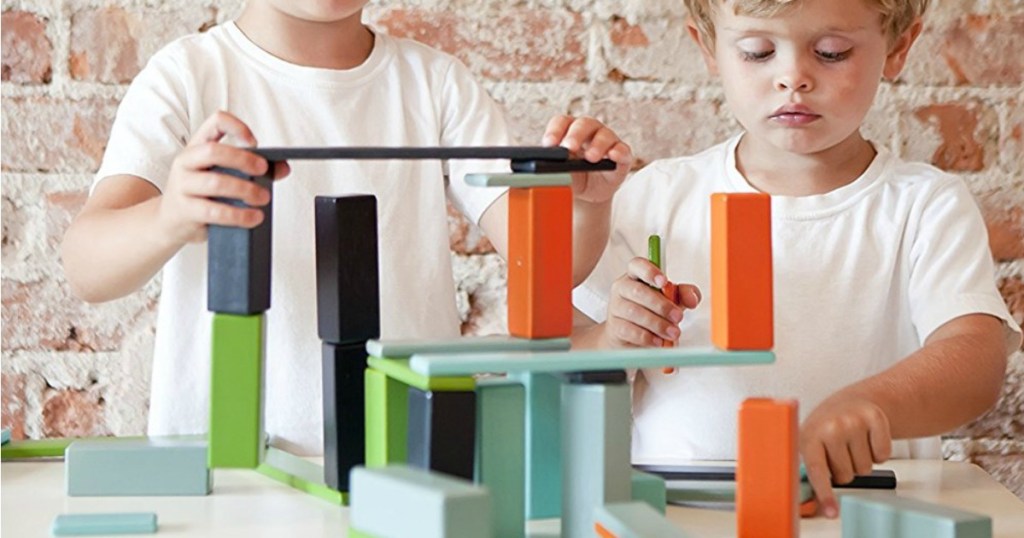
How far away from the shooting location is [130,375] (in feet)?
4.10

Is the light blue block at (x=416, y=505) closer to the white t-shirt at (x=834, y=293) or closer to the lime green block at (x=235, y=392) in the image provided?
the lime green block at (x=235, y=392)

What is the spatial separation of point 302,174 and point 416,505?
577mm

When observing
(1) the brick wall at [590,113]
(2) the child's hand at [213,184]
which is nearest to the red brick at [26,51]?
(1) the brick wall at [590,113]

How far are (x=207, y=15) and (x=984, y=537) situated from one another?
34.8 inches

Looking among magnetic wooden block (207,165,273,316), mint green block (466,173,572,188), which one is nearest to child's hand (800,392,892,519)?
mint green block (466,173,572,188)

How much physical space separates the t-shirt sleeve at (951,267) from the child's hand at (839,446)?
26 centimetres

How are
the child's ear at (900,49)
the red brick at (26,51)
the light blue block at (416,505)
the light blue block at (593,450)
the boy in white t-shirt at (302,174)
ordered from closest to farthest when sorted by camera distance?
the light blue block at (416,505) < the light blue block at (593,450) < the boy in white t-shirt at (302,174) < the child's ear at (900,49) < the red brick at (26,51)

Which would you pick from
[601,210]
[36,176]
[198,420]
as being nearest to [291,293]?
[198,420]

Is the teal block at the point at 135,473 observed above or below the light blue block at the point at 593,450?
below

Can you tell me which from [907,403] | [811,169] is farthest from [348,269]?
[811,169]

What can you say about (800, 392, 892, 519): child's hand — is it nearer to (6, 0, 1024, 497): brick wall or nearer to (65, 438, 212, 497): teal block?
(65, 438, 212, 497): teal block

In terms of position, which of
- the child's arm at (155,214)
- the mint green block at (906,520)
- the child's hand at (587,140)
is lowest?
the mint green block at (906,520)

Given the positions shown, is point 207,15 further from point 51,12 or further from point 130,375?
point 130,375

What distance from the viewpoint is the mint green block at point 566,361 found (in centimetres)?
58
